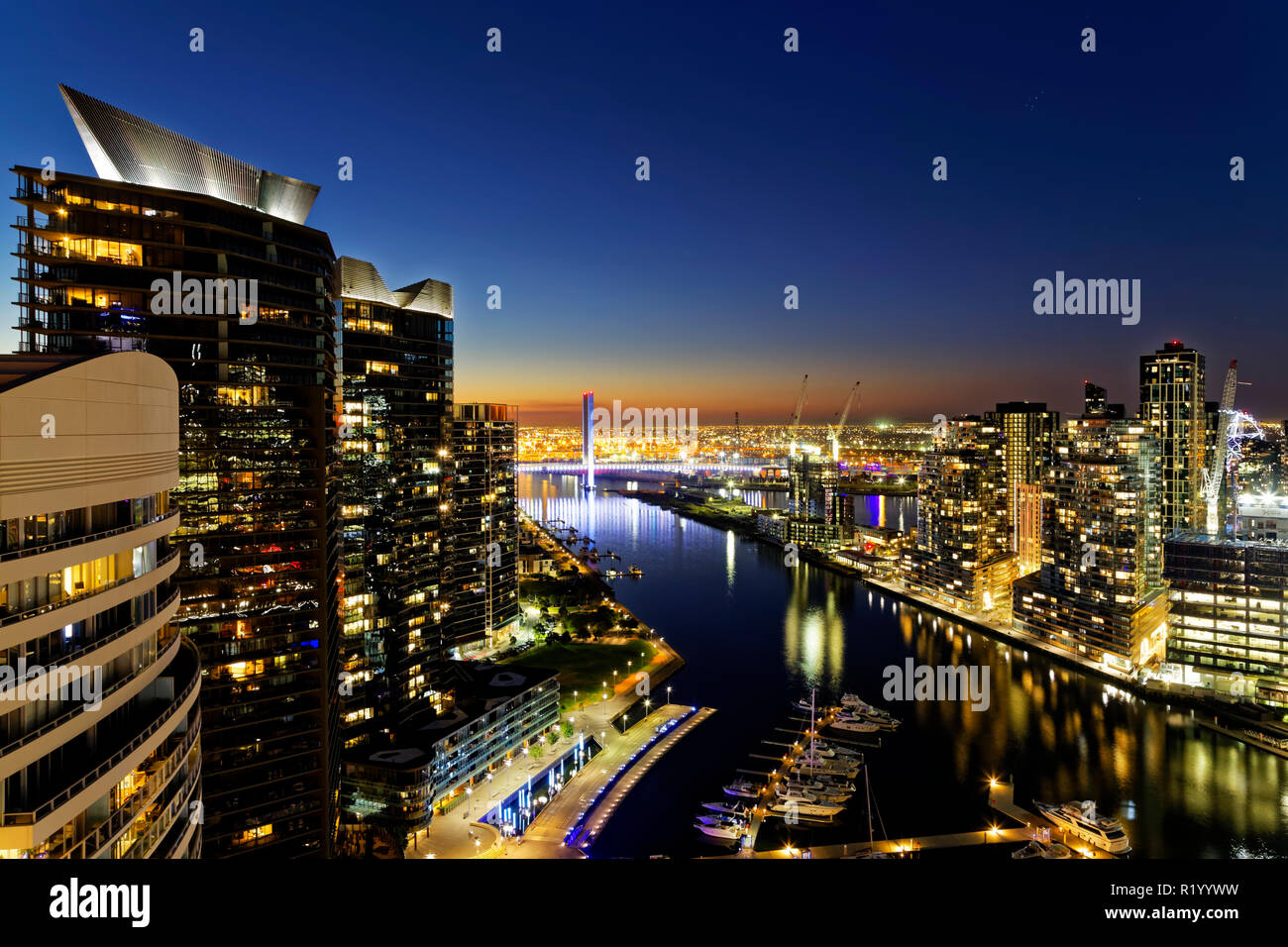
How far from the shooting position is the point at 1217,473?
970 inches

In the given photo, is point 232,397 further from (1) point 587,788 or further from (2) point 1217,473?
(2) point 1217,473

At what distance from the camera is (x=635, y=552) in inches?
1230

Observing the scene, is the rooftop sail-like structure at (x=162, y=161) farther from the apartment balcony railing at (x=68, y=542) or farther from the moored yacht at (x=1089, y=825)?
the moored yacht at (x=1089, y=825)

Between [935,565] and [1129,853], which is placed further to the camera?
[935,565]

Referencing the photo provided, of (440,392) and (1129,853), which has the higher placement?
(440,392)

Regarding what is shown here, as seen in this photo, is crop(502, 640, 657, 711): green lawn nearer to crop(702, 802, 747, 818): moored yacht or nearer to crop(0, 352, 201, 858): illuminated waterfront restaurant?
crop(702, 802, 747, 818): moored yacht

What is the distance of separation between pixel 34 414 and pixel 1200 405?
28720mm

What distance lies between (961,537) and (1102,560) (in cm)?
531

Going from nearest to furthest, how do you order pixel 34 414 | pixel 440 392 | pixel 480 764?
pixel 34 414 → pixel 480 764 → pixel 440 392

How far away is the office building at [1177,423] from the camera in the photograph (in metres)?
23.2

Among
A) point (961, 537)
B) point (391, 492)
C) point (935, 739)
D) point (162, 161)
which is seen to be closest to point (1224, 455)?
point (961, 537)

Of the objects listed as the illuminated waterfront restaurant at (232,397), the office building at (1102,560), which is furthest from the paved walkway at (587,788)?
the office building at (1102,560)
